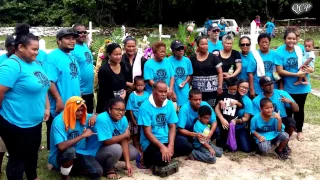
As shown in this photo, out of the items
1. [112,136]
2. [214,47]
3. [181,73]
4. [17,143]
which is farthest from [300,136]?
[17,143]

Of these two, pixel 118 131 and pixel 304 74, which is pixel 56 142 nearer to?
pixel 118 131

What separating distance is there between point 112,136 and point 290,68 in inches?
111

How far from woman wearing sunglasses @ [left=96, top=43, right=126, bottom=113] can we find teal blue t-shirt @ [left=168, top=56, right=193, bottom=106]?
0.82 metres

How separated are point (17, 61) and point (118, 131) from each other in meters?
1.42

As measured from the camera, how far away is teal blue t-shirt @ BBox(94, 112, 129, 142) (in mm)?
4117

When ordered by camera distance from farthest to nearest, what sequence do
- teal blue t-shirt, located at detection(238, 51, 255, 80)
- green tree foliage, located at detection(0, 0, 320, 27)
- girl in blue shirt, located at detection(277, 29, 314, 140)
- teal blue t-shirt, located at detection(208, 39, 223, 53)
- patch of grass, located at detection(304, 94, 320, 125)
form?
green tree foliage, located at detection(0, 0, 320, 27) → patch of grass, located at detection(304, 94, 320, 125) → teal blue t-shirt, located at detection(208, 39, 223, 53) → teal blue t-shirt, located at detection(238, 51, 255, 80) → girl in blue shirt, located at detection(277, 29, 314, 140)

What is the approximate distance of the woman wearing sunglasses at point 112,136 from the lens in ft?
13.5

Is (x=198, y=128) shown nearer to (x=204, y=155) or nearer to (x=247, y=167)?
(x=204, y=155)

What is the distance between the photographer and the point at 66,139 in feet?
12.9

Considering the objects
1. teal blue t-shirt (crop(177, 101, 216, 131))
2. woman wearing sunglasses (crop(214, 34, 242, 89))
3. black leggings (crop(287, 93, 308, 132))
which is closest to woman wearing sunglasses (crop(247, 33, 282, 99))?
woman wearing sunglasses (crop(214, 34, 242, 89))

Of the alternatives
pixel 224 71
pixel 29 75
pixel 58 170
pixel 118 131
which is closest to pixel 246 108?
pixel 224 71

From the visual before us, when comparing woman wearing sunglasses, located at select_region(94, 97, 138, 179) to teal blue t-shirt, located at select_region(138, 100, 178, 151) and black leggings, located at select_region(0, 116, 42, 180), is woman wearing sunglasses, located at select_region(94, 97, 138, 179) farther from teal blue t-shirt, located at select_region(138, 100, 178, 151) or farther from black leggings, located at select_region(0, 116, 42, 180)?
black leggings, located at select_region(0, 116, 42, 180)

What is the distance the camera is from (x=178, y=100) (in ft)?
17.3

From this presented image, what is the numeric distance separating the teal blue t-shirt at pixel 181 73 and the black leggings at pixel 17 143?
6.98 ft
